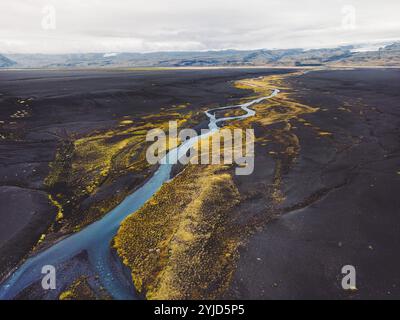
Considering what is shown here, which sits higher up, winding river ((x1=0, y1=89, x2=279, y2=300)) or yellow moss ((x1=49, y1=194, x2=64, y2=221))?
yellow moss ((x1=49, y1=194, x2=64, y2=221))

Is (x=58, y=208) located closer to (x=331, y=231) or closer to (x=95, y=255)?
(x=95, y=255)

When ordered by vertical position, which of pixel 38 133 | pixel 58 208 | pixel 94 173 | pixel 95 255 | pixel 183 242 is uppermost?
pixel 38 133

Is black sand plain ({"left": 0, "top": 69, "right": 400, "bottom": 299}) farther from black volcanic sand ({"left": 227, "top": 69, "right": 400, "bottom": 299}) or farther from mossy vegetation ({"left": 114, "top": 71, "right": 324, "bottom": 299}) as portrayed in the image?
mossy vegetation ({"left": 114, "top": 71, "right": 324, "bottom": 299})

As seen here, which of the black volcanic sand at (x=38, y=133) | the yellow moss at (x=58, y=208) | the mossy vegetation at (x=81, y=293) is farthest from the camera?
the yellow moss at (x=58, y=208)

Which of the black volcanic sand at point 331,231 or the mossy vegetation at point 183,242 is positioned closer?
the black volcanic sand at point 331,231

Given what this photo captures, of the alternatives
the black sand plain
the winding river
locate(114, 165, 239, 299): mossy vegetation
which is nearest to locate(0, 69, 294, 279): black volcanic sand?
the black sand plain

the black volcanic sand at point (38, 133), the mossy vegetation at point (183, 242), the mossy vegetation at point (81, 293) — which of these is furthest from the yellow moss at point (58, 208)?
the mossy vegetation at point (81, 293)

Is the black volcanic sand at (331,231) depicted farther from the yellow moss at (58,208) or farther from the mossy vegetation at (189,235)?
the yellow moss at (58,208)

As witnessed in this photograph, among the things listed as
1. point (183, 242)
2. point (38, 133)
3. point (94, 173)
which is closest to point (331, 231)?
point (183, 242)

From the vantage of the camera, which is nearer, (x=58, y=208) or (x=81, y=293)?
(x=81, y=293)
